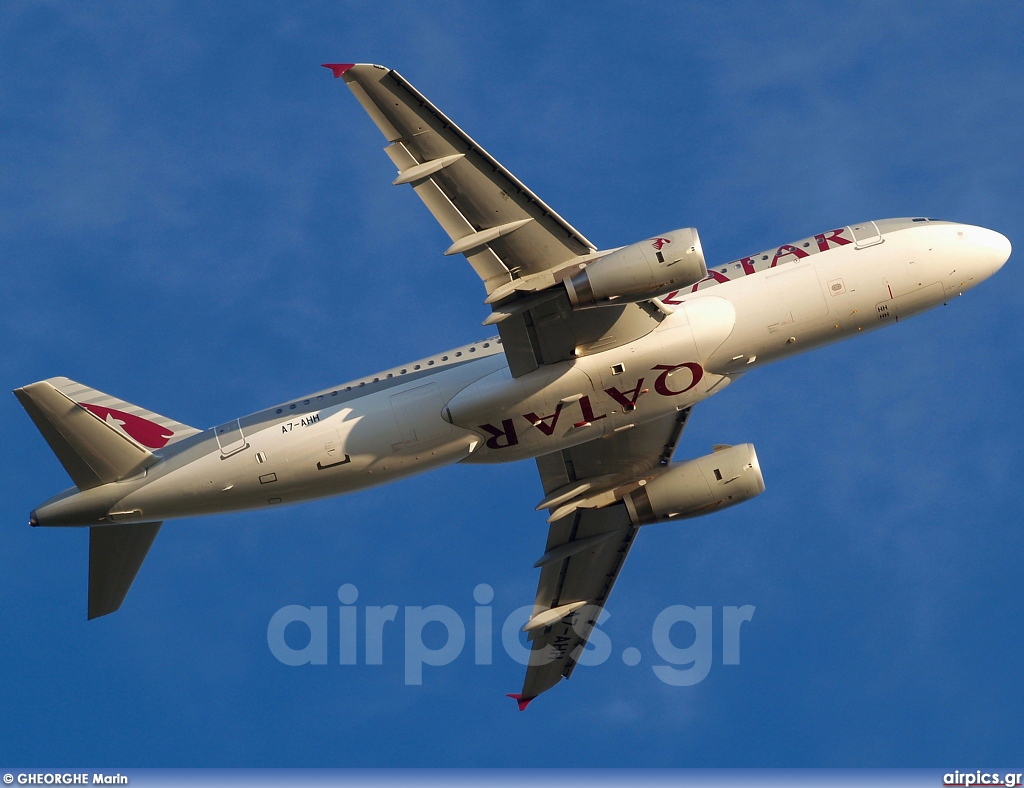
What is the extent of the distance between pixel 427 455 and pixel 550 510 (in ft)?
27.6

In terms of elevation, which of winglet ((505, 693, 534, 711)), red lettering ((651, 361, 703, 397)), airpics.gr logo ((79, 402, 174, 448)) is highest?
airpics.gr logo ((79, 402, 174, 448))

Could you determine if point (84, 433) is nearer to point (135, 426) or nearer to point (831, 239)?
point (135, 426)

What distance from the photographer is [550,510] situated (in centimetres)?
4631

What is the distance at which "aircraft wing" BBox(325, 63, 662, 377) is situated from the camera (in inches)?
1363

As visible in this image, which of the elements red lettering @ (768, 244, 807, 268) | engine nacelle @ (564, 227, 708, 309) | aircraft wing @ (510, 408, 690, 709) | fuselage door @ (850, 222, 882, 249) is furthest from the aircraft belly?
fuselage door @ (850, 222, 882, 249)

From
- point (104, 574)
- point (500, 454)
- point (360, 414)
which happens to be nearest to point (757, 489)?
point (500, 454)

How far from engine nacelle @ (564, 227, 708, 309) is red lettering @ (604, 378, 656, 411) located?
377 centimetres

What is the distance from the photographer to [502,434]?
39.5 meters

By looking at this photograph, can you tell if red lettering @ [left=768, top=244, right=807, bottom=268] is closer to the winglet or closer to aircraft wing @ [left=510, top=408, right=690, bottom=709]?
aircraft wing @ [left=510, top=408, right=690, bottom=709]

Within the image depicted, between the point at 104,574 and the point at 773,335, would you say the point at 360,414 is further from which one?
the point at 773,335

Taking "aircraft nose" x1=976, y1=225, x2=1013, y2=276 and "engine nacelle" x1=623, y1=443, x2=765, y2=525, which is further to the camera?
"engine nacelle" x1=623, y1=443, x2=765, y2=525

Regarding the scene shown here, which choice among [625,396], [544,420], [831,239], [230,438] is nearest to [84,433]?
[230,438]

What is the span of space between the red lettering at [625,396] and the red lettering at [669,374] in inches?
23.3

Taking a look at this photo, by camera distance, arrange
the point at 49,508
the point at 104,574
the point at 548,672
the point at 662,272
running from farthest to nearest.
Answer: the point at 548,672 → the point at 104,574 → the point at 49,508 → the point at 662,272
